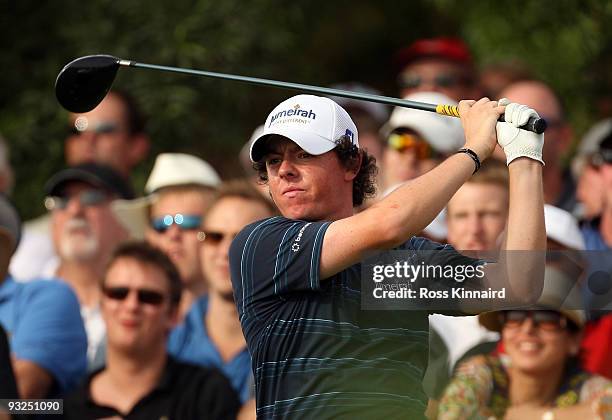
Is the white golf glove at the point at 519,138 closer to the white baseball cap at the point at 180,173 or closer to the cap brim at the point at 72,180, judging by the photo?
the white baseball cap at the point at 180,173

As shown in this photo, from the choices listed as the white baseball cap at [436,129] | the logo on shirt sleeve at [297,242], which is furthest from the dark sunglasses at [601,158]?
the logo on shirt sleeve at [297,242]

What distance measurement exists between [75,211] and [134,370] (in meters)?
1.81

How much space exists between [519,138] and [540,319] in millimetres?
1671

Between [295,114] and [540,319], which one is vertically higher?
[295,114]

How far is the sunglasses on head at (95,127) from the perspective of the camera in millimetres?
8984

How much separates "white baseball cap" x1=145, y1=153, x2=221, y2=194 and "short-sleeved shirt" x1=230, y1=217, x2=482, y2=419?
11.7ft

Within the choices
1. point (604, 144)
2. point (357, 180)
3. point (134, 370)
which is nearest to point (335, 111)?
point (357, 180)

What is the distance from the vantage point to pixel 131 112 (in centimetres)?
902

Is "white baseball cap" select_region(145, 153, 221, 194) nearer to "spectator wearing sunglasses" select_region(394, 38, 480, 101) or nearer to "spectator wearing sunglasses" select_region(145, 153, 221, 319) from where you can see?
"spectator wearing sunglasses" select_region(145, 153, 221, 319)

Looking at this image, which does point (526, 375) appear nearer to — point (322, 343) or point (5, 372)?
point (322, 343)

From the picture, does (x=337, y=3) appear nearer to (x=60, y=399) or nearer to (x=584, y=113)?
(x=584, y=113)

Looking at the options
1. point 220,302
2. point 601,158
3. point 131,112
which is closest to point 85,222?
point 131,112

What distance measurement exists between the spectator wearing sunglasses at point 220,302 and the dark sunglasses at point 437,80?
5.83 ft

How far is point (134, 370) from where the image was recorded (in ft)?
22.8
